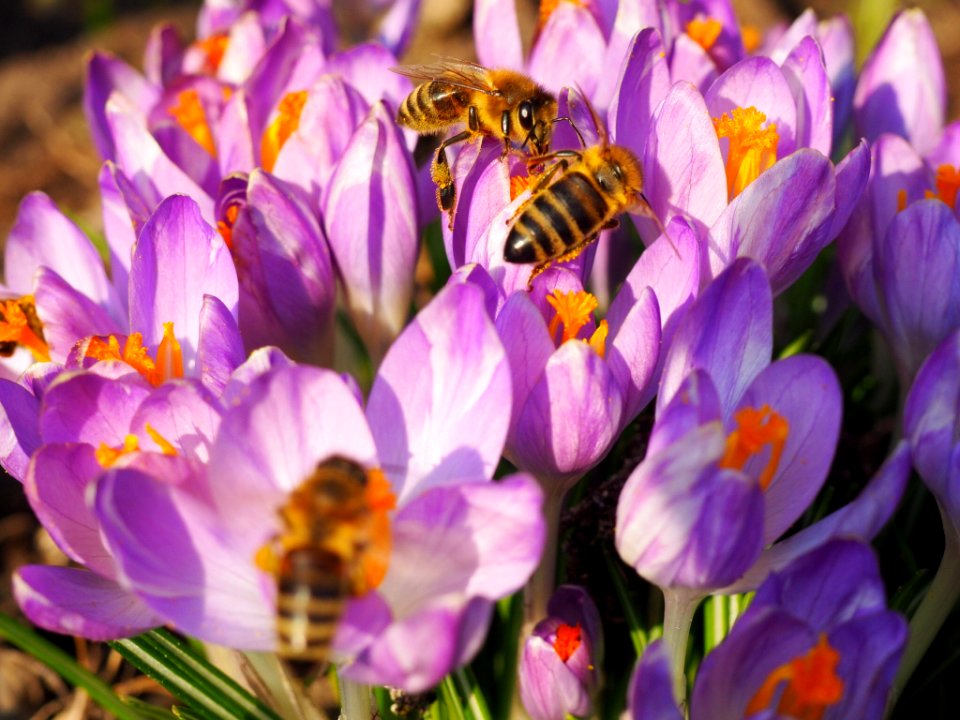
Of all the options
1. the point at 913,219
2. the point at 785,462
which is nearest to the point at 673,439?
the point at 785,462

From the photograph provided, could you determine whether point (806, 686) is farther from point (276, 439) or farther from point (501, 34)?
point (501, 34)

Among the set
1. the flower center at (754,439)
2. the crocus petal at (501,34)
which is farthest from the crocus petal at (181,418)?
the crocus petal at (501,34)

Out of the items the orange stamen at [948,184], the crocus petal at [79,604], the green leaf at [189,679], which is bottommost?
the green leaf at [189,679]

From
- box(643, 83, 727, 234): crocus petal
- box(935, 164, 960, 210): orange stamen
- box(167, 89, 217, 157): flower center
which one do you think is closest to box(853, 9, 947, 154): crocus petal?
box(935, 164, 960, 210): orange stamen

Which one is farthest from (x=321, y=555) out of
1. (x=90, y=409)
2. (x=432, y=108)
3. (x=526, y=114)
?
(x=432, y=108)

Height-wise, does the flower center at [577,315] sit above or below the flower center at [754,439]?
above

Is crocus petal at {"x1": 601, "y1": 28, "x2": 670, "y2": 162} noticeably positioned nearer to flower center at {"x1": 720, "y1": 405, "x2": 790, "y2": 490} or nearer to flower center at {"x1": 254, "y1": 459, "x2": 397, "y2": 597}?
flower center at {"x1": 720, "y1": 405, "x2": 790, "y2": 490}

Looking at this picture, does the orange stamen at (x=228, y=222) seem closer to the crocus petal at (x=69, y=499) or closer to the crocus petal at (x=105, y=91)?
the crocus petal at (x=69, y=499)
